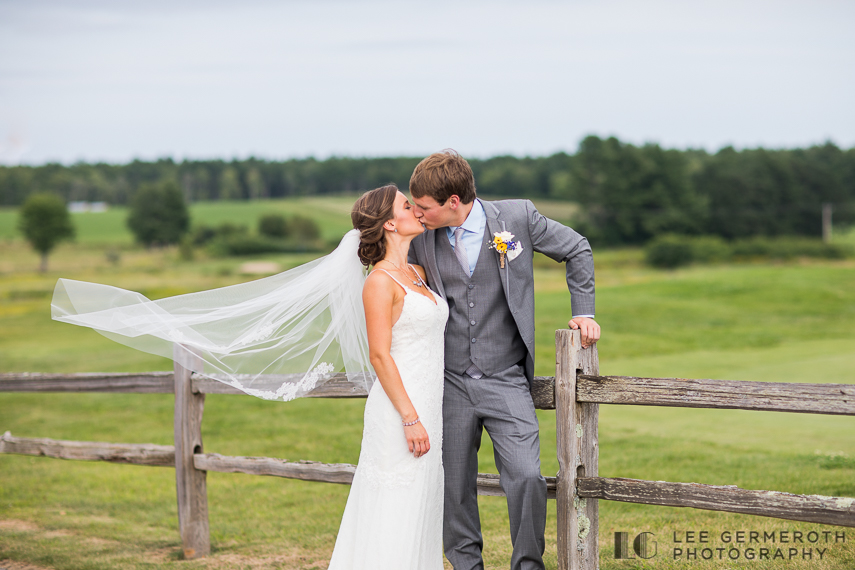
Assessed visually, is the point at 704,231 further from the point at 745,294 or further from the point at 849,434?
the point at 849,434

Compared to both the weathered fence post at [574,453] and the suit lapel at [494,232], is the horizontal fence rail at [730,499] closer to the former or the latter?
the weathered fence post at [574,453]

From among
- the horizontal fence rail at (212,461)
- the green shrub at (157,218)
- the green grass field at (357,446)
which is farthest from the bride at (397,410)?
the green shrub at (157,218)

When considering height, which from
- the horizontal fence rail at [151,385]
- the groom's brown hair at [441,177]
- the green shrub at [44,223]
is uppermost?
the green shrub at [44,223]

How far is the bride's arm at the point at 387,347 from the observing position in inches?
140

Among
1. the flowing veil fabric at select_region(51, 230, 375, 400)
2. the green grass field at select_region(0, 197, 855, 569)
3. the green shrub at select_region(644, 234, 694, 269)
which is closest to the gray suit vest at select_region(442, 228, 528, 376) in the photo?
the flowing veil fabric at select_region(51, 230, 375, 400)

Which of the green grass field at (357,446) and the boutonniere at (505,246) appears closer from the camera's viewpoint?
the boutonniere at (505,246)

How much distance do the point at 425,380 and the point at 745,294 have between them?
78.9ft

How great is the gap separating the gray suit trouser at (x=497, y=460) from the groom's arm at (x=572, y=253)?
0.50m

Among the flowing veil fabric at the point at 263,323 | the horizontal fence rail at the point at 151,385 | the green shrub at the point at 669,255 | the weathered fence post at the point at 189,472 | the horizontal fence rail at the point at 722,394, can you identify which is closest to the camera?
the horizontal fence rail at the point at 722,394

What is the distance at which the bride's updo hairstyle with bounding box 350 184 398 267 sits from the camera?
3736 millimetres

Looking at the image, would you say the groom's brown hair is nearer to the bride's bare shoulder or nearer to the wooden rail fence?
the bride's bare shoulder

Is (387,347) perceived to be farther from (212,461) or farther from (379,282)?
(212,461)

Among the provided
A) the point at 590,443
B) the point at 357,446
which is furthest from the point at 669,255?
the point at 590,443

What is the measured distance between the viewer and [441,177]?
3.59 meters
